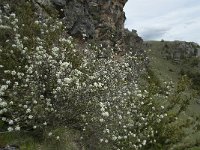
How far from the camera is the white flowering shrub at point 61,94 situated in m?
14.8

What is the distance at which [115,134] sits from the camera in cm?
1623

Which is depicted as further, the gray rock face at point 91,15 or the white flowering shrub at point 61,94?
the gray rock face at point 91,15

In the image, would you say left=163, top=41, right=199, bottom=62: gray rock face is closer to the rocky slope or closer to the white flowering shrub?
the rocky slope

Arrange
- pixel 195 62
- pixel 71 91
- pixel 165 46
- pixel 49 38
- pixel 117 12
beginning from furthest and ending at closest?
1. pixel 165 46
2. pixel 195 62
3. pixel 117 12
4. pixel 49 38
5. pixel 71 91

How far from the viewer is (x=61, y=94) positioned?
15172mm

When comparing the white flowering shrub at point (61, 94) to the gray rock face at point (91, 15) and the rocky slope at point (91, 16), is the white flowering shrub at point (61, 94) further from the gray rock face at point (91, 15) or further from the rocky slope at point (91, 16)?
the gray rock face at point (91, 15)

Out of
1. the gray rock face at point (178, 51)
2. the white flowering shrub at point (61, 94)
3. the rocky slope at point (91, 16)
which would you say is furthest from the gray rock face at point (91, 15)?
the gray rock face at point (178, 51)

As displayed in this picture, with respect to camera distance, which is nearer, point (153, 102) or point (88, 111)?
point (88, 111)

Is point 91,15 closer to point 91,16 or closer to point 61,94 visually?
point 91,16

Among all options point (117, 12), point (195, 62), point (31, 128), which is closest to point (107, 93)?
point (31, 128)

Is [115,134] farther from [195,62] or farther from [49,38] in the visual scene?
[195,62]

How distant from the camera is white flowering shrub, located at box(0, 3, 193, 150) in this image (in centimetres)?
1480

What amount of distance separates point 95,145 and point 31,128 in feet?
7.92

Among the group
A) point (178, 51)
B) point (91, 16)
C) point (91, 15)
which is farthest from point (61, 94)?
point (178, 51)
